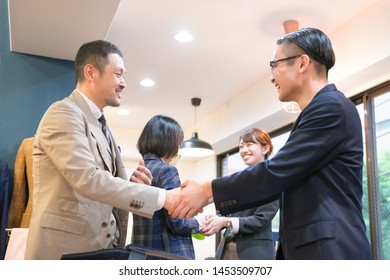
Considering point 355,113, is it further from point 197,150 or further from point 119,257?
point 197,150

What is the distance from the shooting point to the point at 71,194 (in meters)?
1.22

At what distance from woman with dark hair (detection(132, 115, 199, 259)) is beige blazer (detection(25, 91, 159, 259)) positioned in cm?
26

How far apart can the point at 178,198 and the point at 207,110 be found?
4.10 metres

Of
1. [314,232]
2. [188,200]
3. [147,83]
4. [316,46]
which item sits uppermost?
[147,83]

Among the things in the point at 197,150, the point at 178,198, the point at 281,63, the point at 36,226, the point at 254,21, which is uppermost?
the point at 254,21

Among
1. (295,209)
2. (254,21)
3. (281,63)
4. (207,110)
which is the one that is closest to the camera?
(295,209)

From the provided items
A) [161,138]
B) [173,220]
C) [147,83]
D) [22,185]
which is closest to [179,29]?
[147,83]

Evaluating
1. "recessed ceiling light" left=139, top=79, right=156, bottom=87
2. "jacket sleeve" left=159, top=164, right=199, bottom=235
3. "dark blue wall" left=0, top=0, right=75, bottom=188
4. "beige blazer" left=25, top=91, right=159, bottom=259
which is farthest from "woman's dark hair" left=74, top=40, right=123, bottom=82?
"recessed ceiling light" left=139, top=79, right=156, bottom=87

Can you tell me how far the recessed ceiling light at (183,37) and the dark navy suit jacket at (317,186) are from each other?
2.34 metres

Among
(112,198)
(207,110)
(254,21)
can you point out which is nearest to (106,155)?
(112,198)

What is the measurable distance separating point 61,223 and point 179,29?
7.84 ft

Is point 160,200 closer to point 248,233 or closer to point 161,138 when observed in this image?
point 161,138

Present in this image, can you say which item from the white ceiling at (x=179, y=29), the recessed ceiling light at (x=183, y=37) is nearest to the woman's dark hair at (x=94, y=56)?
the white ceiling at (x=179, y=29)
